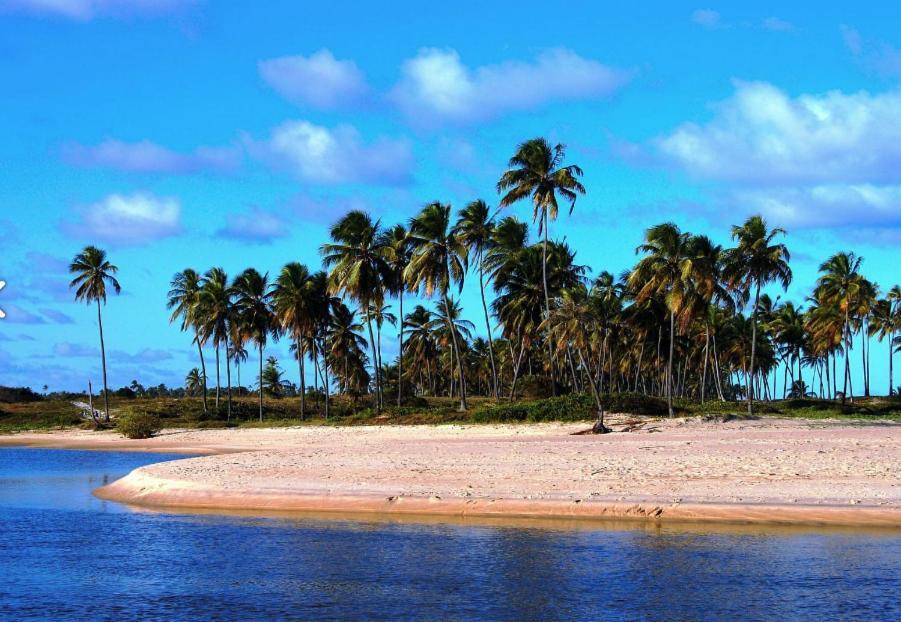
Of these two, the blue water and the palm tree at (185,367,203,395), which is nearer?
the blue water

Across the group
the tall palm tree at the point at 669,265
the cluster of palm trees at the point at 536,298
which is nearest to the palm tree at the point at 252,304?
the cluster of palm trees at the point at 536,298

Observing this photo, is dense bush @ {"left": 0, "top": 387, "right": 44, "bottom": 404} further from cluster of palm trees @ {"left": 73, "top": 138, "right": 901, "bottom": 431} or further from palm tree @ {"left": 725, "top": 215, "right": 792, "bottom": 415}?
palm tree @ {"left": 725, "top": 215, "right": 792, "bottom": 415}

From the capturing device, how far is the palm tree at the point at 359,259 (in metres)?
59.9

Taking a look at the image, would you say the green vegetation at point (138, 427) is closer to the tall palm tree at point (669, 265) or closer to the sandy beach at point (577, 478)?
the sandy beach at point (577, 478)

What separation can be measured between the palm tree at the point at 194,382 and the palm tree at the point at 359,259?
78.3m

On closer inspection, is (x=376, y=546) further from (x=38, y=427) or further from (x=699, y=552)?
(x=38, y=427)

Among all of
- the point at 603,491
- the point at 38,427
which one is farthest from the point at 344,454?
the point at 38,427

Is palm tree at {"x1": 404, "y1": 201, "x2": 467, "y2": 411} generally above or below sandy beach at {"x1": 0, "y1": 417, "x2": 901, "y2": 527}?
above

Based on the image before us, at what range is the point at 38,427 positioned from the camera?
74.2 metres

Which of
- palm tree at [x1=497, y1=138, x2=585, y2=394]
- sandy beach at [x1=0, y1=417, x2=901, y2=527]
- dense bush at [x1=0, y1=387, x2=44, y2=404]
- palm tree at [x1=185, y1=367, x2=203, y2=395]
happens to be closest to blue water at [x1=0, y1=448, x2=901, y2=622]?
sandy beach at [x1=0, y1=417, x2=901, y2=527]

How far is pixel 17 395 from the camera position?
94.9 metres

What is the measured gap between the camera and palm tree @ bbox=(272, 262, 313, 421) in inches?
2571

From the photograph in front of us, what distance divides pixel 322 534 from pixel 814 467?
1296 cm

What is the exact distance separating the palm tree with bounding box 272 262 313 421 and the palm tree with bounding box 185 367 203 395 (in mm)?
71977
